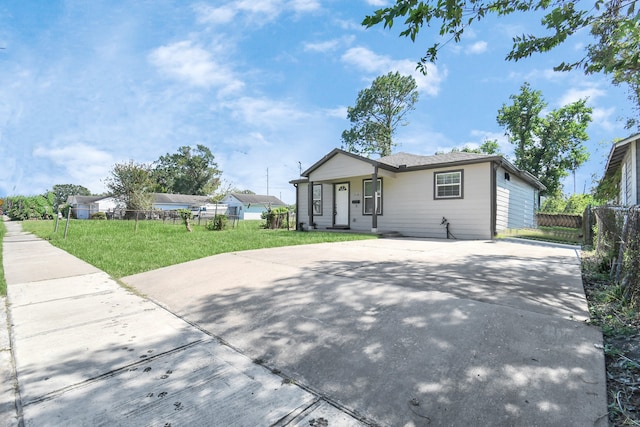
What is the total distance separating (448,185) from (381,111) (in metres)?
20.1

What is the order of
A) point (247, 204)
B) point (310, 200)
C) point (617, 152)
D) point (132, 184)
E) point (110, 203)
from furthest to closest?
point (110, 203), point (247, 204), point (132, 184), point (310, 200), point (617, 152)

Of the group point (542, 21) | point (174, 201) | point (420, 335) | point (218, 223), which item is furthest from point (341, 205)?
point (174, 201)

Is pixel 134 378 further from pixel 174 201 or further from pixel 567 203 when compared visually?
pixel 174 201

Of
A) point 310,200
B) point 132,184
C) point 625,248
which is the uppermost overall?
point 132,184

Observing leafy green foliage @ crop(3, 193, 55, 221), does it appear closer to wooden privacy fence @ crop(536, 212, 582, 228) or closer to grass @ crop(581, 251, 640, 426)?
grass @ crop(581, 251, 640, 426)

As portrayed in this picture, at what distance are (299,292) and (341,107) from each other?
1172 inches

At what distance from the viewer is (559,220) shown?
1767cm

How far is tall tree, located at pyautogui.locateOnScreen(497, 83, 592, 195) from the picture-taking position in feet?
80.6

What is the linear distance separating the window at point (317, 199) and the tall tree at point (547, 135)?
20.2m

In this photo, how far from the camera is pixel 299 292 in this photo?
378 cm

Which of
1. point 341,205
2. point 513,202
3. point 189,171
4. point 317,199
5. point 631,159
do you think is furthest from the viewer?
point 189,171

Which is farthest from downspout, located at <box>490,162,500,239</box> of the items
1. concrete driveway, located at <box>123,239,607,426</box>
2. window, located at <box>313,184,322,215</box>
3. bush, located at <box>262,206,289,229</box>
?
bush, located at <box>262,206,289,229</box>

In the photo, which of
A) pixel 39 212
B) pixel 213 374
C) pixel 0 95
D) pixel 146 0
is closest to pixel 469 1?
pixel 213 374

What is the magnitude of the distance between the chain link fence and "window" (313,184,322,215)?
Result: 11308 millimetres
